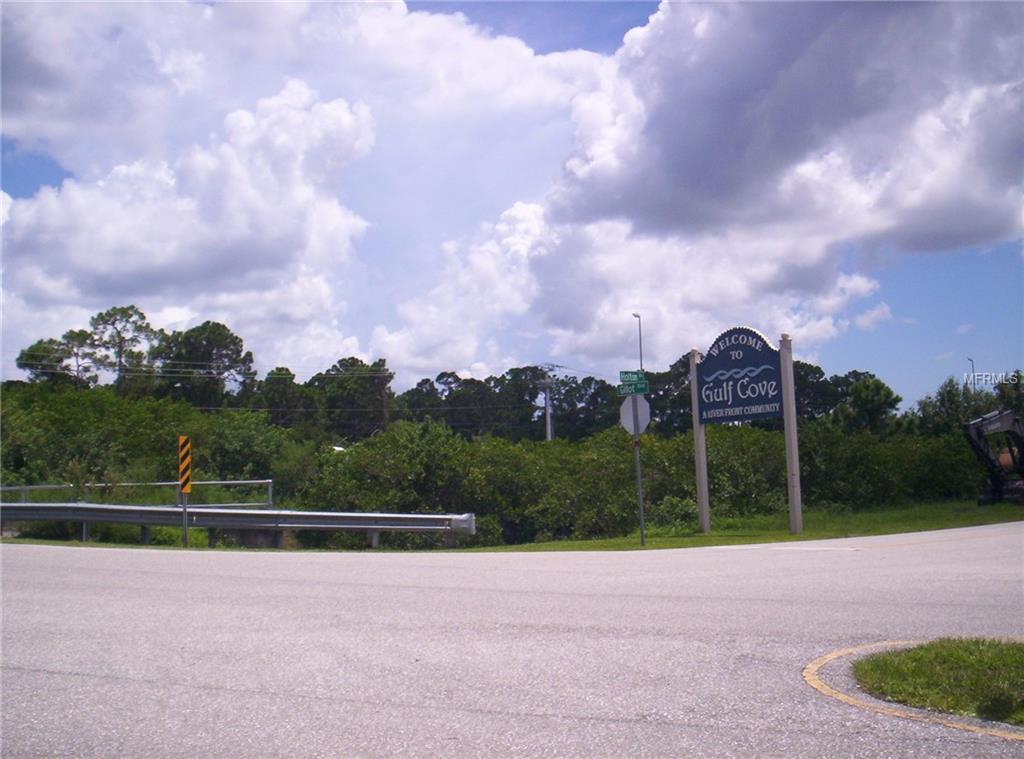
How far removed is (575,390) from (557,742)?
84665 mm

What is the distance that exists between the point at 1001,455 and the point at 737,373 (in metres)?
12.3

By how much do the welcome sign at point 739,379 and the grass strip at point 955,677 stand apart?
16680 mm

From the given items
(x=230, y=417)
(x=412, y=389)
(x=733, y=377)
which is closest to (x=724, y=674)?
(x=733, y=377)

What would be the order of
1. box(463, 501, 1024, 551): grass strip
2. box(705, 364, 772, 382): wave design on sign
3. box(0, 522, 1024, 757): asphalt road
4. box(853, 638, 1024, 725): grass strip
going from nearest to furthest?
box(0, 522, 1024, 757): asphalt road, box(853, 638, 1024, 725): grass strip, box(463, 501, 1024, 551): grass strip, box(705, 364, 772, 382): wave design on sign

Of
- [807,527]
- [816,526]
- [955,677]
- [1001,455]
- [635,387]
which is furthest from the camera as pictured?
[1001,455]

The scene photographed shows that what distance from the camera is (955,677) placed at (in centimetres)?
697

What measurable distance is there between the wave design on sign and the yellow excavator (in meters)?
10.6

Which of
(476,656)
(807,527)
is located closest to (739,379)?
(807,527)

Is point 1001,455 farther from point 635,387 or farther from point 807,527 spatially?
point 635,387

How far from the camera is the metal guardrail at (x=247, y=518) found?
2423 cm

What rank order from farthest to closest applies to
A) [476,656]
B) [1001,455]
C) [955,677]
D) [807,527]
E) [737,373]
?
[1001,455], [807,527], [737,373], [476,656], [955,677]

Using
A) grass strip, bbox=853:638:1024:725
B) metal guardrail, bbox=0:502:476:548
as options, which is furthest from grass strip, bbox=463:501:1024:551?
grass strip, bbox=853:638:1024:725

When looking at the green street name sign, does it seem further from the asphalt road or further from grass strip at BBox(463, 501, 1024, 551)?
the asphalt road

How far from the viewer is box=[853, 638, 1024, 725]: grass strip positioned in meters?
6.43
